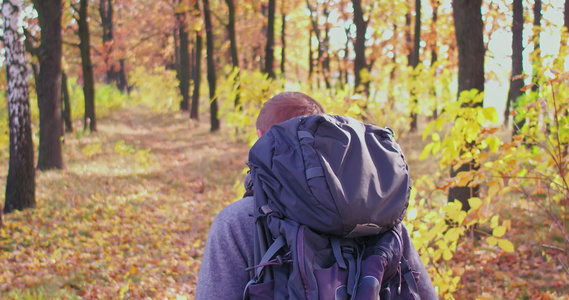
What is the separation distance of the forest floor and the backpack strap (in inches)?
80.1

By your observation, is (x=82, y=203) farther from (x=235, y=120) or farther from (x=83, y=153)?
(x=83, y=153)

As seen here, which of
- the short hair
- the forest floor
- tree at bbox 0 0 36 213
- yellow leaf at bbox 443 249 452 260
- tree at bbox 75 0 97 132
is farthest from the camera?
tree at bbox 75 0 97 132

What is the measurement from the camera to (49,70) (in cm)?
931

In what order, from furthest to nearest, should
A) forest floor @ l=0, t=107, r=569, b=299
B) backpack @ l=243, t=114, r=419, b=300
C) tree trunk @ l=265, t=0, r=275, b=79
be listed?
tree trunk @ l=265, t=0, r=275, b=79, forest floor @ l=0, t=107, r=569, b=299, backpack @ l=243, t=114, r=419, b=300

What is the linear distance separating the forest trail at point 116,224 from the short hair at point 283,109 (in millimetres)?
3821

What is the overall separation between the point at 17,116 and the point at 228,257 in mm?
6895

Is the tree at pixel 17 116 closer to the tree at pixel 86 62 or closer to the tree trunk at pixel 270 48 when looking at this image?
the tree at pixel 86 62

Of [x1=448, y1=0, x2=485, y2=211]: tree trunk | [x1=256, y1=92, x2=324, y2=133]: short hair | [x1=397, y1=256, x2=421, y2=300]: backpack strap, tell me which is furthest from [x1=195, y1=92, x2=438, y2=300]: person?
[x1=448, y1=0, x2=485, y2=211]: tree trunk

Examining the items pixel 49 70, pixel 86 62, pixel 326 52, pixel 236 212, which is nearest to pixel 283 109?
pixel 236 212

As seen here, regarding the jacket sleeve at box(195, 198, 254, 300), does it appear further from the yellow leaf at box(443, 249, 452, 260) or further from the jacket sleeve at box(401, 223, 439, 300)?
the yellow leaf at box(443, 249, 452, 260)

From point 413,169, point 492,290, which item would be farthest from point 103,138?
point 492,290

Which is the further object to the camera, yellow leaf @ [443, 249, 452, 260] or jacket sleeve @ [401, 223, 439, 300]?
yellow leaf @ [443, 249, 452, 260]

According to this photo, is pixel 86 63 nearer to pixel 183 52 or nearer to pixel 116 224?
pixel 183 52

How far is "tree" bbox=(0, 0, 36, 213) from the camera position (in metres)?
6.97
